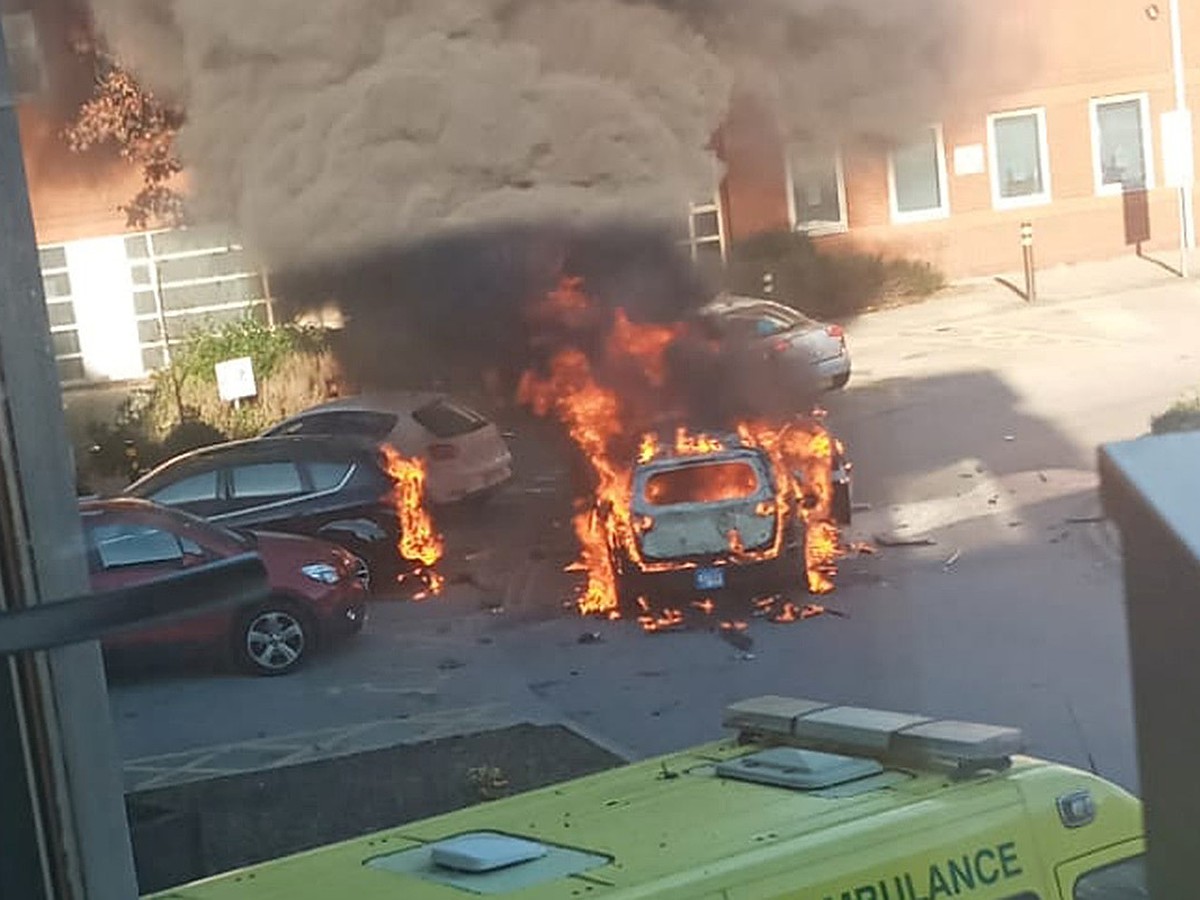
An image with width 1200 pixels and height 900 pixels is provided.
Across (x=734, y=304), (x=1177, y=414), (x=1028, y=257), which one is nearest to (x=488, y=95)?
(x=734, y=304)

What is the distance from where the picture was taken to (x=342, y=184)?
135 inches

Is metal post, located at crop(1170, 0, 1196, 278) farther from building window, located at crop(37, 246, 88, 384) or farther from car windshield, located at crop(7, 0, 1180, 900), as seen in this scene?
building window, located at crop(37, 246, 88, 384)

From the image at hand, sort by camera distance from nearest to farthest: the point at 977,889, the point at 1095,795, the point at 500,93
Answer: the point at 977,889 → the point at 1095,795 → the point at 500,93

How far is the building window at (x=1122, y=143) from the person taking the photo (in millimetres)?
3557

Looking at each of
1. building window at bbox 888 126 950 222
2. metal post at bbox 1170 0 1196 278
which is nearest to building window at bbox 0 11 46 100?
building window at bbox 888 126 950 222

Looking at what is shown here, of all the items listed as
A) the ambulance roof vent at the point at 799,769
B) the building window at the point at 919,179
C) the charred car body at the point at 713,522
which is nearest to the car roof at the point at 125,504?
the charred car body at the point at 713,522

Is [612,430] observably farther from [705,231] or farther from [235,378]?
[235,378]

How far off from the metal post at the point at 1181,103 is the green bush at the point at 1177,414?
0.79ft

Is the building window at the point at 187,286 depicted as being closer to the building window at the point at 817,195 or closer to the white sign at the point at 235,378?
the white sign at the point at 235,378

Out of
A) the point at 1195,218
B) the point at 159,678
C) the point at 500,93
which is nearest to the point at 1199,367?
the point at 1195,218

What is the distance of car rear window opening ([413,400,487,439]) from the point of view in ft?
11.4

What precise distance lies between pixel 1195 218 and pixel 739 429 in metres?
0.97

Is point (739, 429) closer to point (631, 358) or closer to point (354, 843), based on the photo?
point (631, 358)

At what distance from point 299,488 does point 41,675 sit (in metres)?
2.00
